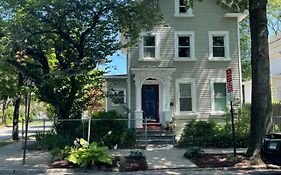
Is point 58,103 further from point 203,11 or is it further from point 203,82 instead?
point 203,11

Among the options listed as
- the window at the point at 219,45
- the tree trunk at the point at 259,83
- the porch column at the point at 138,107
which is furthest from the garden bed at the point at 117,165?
the window at the point at 219,45

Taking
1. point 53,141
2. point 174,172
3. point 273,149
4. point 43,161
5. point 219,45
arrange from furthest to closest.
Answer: point 219,45 < point 53,141 < point 43,161 < point 174,172 < point 273,149

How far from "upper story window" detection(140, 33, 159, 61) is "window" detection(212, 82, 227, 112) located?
13.4 feet

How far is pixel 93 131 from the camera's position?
17.2m

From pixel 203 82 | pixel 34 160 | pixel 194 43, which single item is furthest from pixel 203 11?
pixel 34 160

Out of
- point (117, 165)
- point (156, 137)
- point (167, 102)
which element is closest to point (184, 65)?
point (167, 102)

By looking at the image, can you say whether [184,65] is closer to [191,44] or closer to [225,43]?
[191,44]

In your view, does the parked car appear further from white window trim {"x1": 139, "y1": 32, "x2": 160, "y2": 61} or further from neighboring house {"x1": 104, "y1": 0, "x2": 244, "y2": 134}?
white window trim {"x1": 139, "y1": 32, "x2": 160, "y2": 61}

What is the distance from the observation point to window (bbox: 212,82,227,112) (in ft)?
74.1

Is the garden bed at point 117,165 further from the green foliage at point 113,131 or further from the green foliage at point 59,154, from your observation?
the green foliage at point 113,131

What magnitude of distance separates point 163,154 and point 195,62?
30.2 ft

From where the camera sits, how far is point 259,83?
12.8 metres

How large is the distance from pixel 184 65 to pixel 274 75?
10329mm

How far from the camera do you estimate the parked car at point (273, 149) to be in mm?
9797
